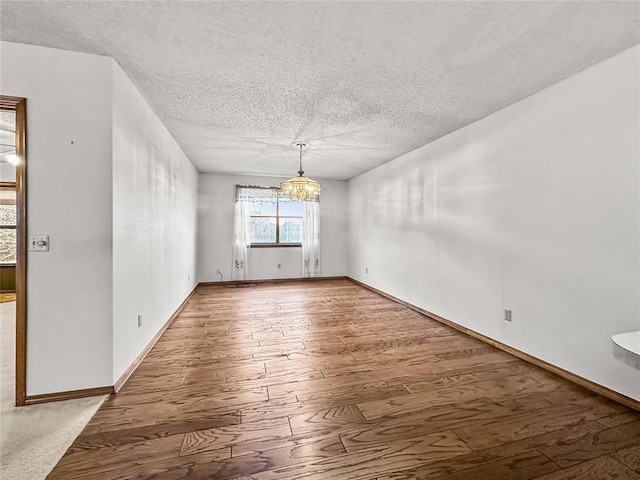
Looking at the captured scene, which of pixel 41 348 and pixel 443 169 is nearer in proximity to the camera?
pixel 41 348

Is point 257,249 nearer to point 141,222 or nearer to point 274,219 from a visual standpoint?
point 274,219

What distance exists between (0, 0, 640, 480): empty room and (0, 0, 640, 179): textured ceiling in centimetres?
2

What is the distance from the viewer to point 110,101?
1962 millimetres

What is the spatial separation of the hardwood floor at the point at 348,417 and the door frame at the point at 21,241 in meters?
0.58

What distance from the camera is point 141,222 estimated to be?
8.29 ft

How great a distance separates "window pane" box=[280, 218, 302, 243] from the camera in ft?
21.2

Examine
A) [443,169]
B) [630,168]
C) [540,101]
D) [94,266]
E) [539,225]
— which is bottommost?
[94,266]

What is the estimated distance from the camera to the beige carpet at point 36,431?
1.36 m

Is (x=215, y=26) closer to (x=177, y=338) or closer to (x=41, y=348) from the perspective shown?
(x=41, y=348)

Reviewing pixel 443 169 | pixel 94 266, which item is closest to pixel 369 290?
pixel 443 169

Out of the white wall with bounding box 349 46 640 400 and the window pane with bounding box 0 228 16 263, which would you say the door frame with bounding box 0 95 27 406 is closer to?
the white wall with bounding box 349 46 640 400

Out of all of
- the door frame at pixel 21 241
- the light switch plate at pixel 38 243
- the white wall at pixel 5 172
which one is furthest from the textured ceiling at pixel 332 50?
the white wall at pixel 5 172

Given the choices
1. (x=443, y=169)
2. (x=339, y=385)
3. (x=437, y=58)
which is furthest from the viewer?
(x=443, y=169)

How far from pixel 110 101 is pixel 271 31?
4.05 feet
